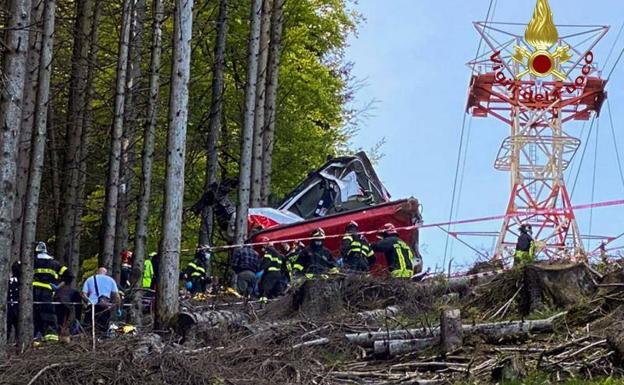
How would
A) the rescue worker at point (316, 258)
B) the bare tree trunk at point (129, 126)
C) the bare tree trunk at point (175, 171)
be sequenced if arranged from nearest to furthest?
the bare tree trunk at point (175, 171)
the rescue worker at point (316, 258)
the bare tree trunk at point (129, 126)

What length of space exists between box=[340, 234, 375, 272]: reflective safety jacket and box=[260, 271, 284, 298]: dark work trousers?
115cm

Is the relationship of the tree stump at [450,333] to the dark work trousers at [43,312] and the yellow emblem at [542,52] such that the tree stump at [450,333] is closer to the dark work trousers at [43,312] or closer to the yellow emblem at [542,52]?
the dark work trousers at [43,312]

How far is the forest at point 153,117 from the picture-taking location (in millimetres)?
15797

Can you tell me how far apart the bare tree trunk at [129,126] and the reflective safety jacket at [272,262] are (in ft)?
19.1

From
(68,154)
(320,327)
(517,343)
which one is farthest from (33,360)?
(68,154)

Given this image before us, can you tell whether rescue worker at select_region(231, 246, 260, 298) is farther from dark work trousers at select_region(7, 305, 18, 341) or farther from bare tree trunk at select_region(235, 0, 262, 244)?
dark work trousers at select_region(7, 305, 18, 341)

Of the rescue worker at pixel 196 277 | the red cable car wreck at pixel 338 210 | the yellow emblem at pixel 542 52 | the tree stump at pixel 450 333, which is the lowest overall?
the tree stump at pixel 450 333

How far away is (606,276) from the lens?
12.2m

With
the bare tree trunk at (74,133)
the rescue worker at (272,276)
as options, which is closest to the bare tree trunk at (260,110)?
the bare tree trunk at (74,133)

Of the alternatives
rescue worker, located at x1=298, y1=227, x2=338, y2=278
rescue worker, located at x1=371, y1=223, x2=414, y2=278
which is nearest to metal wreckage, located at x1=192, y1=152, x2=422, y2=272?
rescue worker, located at x1=298, y1=227, x2=338, y2=278

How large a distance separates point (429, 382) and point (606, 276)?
10.7ft

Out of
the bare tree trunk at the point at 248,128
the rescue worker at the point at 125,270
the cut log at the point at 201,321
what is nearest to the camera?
the cut log at the point at 201,321

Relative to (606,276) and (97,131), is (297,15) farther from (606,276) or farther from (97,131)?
(606,276)

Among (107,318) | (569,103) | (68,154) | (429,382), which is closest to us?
(429,382)
